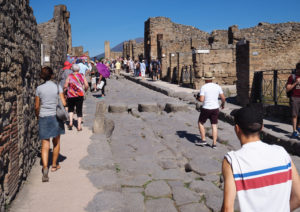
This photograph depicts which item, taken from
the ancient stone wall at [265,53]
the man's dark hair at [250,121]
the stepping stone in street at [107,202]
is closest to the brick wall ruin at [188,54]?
the ancient stone wall at [265,53]

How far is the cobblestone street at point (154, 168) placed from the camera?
3.78m

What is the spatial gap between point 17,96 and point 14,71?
0.36 metres

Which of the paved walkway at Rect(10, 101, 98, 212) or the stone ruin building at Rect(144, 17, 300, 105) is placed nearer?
the paved walkway at Rect(10, 101, 98, 212)

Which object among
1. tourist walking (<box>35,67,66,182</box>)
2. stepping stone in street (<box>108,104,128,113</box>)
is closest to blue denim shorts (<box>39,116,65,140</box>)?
tourist walking (<box>35,67,66,182</box>)

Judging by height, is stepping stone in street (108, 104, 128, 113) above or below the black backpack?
below

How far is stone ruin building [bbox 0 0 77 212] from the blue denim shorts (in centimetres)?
23

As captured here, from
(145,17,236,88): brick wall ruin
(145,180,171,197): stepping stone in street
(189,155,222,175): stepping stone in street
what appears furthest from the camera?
(145,17,236,88): brick wall ruin

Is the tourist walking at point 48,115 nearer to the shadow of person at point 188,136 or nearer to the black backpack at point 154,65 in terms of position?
the shadow of person at point 188,136

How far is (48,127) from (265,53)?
Result: 32.2ft

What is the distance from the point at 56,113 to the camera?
4.57 m

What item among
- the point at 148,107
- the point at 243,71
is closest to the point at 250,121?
the point at 148,107

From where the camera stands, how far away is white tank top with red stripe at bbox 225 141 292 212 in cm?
184

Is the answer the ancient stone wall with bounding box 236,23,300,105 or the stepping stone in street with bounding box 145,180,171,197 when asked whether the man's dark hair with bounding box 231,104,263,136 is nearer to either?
the stepping stone in street with bounding box 145,180,171,197

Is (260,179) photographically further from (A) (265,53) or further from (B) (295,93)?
(A) (265,53)
